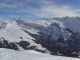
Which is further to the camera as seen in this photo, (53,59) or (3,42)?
(3,42)

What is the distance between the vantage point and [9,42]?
646 feet

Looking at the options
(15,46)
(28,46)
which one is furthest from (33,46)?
(15,46)

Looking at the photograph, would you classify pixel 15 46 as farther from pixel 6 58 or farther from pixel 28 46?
pixel 6 58

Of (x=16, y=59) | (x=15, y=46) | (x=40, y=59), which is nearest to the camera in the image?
(x=16, y=59)

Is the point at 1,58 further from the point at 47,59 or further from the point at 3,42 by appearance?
the point at 3,42

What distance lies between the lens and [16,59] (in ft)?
118

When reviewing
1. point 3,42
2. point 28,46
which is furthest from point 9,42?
point 28,46

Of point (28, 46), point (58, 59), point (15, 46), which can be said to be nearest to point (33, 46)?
point (28, 46)

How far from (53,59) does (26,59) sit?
19.0 ft

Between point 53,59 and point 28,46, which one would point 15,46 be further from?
point 53,59

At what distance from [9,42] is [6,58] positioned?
16211 cm

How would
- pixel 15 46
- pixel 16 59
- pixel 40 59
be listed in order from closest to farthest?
pixel 16 59 < pixel 40 59 < pixel 15 46

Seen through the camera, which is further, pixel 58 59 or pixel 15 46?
pixel 15 46

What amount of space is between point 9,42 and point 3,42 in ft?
20.1
